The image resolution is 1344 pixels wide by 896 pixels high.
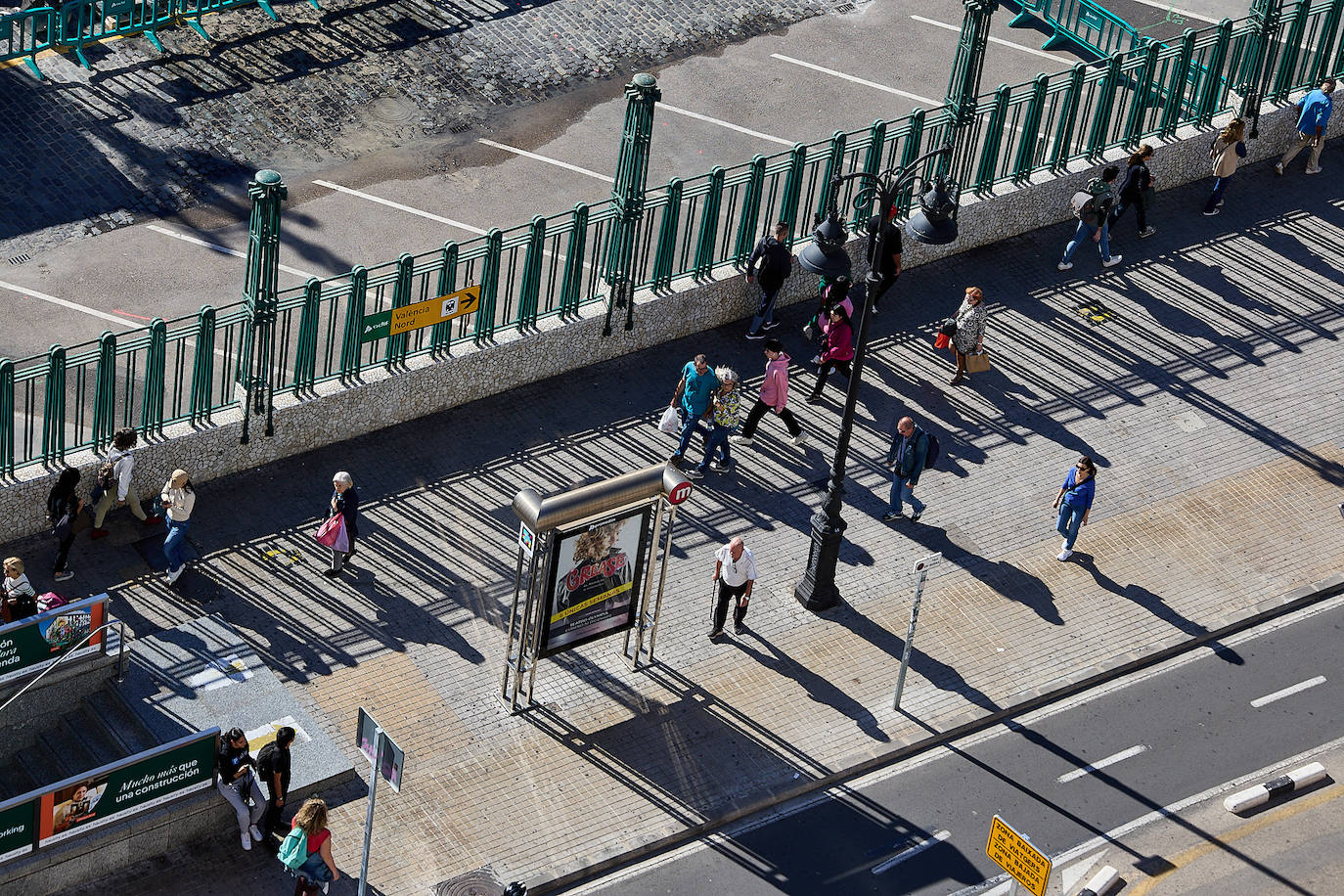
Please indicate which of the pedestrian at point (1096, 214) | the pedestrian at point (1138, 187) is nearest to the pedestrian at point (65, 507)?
the pedestrian at point (1096, 214)

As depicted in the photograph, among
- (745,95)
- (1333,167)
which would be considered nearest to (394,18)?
(745,95)

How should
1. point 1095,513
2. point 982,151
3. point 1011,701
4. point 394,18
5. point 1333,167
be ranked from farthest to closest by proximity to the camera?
point 394,18
point 1333,167
point 982,151
point 1095,513
point 1011,701

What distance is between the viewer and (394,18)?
35.6 m

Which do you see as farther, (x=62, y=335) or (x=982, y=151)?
(x=982, y=151)

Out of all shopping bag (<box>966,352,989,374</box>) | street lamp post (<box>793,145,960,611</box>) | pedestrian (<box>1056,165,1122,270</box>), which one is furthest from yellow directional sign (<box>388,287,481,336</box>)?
pedestrian (<box>1056,165,1122,270</box>)

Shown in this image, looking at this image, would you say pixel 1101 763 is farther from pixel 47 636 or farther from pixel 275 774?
pixel 47 636

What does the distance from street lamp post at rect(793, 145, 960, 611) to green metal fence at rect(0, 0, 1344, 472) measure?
3.39 metres

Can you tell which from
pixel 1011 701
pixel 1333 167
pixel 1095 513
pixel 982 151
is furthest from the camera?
pixel 1333 167

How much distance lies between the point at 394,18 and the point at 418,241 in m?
6.57

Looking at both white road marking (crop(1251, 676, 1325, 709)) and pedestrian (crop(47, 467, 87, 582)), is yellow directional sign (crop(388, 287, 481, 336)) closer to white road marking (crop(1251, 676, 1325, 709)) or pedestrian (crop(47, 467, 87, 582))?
pedestrian (crop(47, 467, 87, 582))

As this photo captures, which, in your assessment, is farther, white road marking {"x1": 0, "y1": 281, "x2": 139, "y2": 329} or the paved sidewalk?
white road marking {"x1": 0, "y1": 281, "x2": 139, "y2": 329}

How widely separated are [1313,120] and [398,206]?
526 inches

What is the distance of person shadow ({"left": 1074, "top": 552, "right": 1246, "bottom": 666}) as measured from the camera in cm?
2489

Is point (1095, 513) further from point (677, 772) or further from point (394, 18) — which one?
point (394, 18)
